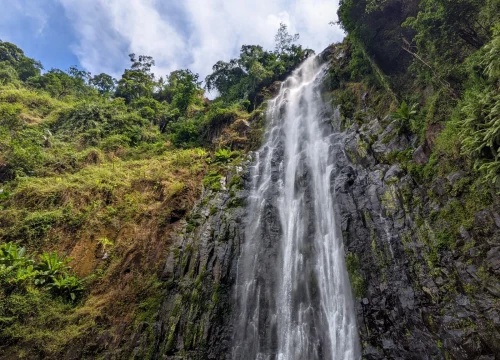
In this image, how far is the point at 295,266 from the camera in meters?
10.9

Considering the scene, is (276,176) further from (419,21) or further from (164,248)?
(419,21)

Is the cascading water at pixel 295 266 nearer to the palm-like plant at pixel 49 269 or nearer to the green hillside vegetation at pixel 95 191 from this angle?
the green hillside vegetation at pixel 95 191

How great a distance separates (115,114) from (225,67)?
1393cm

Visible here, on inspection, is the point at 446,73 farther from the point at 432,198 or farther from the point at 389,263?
the point at 389,263

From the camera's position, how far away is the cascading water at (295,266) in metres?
9.02

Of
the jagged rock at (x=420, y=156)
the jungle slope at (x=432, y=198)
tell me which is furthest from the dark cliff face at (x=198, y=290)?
the jagged rock at (x=420, y=156)

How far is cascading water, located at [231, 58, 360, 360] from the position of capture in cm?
902

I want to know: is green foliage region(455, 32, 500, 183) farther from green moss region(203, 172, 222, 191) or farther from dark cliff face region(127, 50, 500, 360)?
green moss region(203, 172, 222, 191)

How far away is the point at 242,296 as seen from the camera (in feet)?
34.1

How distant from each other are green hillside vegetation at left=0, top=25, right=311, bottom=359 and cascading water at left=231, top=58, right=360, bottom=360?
3.32m

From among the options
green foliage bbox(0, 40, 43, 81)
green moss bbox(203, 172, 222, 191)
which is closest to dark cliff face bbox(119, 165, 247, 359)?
green moss bbox(203, 172, 222, 191)

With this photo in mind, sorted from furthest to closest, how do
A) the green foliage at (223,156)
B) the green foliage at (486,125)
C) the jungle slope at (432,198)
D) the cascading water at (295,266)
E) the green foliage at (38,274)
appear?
the green foliage at (223,156) < the green foliage at (38,274) < the cascading water at (295,266) < the jungle slope at (432,198) < the green foliage at (486,125)

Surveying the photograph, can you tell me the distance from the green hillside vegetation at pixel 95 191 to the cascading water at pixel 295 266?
332 cm

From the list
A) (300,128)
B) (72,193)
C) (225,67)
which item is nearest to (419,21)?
(300,128)
